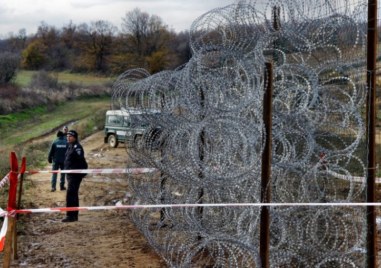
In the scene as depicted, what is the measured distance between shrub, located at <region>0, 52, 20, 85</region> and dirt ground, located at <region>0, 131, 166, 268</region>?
29.3m

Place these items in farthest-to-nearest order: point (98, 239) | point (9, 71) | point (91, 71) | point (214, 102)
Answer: point (91, 71), point (9, 71), point (98, 239), point (214, 102)

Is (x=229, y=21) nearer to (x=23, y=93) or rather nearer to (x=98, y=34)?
(x=23, y=93)

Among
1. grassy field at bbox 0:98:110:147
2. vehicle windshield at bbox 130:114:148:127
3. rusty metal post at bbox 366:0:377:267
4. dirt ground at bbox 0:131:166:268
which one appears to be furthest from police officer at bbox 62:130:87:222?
grassy field at bbox 0:98:110:147

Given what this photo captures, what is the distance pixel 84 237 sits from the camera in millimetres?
8672

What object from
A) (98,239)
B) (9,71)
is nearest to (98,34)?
(9,71)

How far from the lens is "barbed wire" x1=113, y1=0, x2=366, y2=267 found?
18.3ft

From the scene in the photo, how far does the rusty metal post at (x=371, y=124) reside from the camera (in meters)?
5.05

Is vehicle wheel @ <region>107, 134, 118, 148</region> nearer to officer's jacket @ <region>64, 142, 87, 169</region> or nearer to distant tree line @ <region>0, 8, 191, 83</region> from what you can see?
officer's jacket @ <region>64, 142, 87, 169</region>

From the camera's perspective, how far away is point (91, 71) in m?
60.0

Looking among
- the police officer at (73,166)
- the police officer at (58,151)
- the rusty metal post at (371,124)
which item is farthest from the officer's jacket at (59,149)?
the rusty metal post at (371,124)

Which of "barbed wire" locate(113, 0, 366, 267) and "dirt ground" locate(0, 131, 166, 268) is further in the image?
"dirt ground" locate(0, 131, 166, 268)

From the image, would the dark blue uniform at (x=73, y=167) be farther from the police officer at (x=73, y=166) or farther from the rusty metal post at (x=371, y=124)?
the rusty metal post at (x=371, y=124)

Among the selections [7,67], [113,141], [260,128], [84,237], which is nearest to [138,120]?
[84,237]

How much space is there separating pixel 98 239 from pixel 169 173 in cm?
261
